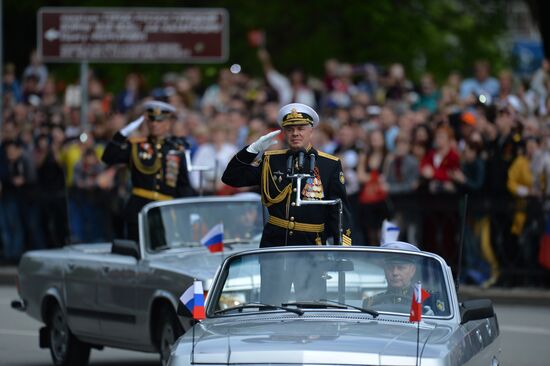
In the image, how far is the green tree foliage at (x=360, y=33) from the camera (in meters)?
34.2

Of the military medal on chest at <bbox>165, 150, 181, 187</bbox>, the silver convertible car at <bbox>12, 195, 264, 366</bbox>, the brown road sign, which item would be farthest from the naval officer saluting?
the brown road sign

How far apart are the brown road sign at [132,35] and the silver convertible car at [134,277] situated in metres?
10.4

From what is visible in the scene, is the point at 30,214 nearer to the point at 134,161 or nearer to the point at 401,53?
the point at 134,161

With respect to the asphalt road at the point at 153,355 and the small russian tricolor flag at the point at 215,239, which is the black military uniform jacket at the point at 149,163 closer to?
the asphalt road at the point at 153,355

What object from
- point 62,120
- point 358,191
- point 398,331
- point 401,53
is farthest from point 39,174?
point 398,331

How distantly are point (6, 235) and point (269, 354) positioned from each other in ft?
52.4

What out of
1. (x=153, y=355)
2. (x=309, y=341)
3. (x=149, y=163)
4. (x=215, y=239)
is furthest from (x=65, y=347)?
(x=309, y=341)

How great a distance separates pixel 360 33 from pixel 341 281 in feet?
86.2

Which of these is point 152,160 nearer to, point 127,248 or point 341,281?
point 127,248

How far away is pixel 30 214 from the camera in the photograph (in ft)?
75.6

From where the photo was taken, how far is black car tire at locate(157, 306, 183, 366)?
469 inches

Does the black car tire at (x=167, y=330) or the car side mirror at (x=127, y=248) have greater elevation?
the car side mirror at (x=127, y=248)

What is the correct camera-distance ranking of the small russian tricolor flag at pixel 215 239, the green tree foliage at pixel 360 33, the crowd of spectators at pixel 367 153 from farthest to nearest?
the green tree foliage at pixel 360 33, the crowd of spectators at pixel 367 153, the small russian tricolor flag at pixel 215 239

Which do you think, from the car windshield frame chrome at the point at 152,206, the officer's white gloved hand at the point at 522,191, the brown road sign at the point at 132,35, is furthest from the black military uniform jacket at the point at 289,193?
the brown road sign at the point at 132,35
